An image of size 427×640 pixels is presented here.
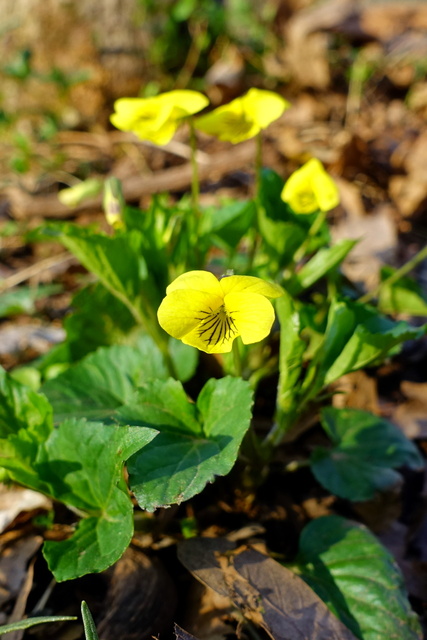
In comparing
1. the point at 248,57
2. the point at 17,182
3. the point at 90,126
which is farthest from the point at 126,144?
the point at 248,57

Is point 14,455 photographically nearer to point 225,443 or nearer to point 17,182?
point 225,443

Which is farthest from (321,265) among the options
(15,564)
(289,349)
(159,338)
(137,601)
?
(15,564)

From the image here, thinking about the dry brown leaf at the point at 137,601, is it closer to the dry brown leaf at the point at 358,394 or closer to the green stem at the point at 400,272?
the dry brown leaf at the point at 358,394

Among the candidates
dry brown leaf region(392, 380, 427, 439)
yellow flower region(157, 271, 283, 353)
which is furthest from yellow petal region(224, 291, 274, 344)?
dry brown leaf region(392, 380, 427, 439)

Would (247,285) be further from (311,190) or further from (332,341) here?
(311,190)

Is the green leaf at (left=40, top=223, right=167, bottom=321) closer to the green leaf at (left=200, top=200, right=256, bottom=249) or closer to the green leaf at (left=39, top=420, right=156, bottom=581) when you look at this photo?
the green leaf at (left=200, top=200, right=256, bottom=249)
